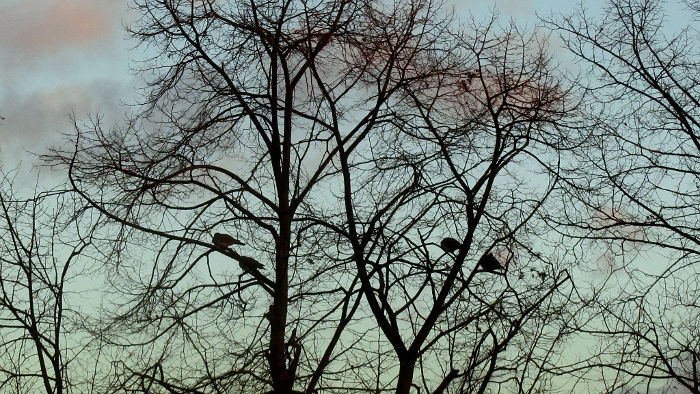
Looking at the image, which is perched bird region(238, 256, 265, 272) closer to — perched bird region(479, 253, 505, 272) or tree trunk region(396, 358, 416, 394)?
tree trunk region(396, 358, 416, 394)

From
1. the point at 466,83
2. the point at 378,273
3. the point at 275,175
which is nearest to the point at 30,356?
the point at 275,175

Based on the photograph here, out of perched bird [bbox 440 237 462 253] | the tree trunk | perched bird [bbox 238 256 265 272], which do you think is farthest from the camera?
perched bird [bbox 440 237 462 253]

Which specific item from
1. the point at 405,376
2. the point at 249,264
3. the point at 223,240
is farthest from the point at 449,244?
the point at 223,240

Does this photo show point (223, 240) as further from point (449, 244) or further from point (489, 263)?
point (489, 263)

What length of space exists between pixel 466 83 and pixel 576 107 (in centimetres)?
136

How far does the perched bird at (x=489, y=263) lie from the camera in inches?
373

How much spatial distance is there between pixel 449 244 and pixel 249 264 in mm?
2404

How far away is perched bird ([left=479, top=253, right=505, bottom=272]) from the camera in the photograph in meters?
9.47

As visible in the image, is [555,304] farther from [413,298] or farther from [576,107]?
[576,107]

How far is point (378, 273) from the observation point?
9.84 m

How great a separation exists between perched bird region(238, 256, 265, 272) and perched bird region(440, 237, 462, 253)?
220 cm

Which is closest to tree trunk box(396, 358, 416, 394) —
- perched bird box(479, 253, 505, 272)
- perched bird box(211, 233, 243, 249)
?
perched bird box(479, 253, 505, 272)

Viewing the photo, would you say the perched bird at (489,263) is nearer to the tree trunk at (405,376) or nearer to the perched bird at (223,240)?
the tree trunk at (405,376)

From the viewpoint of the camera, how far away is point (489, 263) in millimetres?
9516
